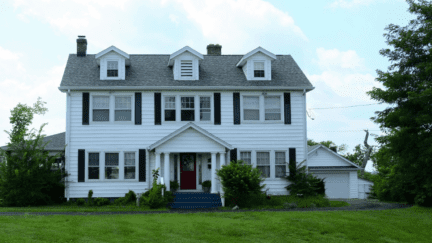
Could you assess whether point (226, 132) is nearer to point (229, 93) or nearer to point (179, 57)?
point (229, 93)

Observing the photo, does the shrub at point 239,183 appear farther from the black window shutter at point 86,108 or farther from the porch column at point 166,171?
the black window shutter at point 86,108

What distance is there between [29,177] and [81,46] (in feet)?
27.4

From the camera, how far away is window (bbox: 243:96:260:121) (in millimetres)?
22422

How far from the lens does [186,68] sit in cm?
2305

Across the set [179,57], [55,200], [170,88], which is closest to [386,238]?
[170,88]

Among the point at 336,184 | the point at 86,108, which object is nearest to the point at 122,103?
the point at 86,108

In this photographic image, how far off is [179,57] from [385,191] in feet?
46.6

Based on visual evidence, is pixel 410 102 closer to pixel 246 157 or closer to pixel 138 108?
pixel 246 157

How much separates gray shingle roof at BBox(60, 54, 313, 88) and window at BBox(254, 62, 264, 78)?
0.56 m

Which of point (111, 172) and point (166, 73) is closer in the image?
point (111, 172)

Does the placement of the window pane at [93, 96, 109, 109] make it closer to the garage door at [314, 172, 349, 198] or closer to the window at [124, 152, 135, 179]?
the window at [124, 152, 135, 179]

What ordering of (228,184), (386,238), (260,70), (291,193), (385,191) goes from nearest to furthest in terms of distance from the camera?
(386,238) → (228,184) → (291,193) → (260,70) → (385,191)

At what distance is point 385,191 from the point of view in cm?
2566

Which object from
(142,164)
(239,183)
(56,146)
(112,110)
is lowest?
(239,183)
